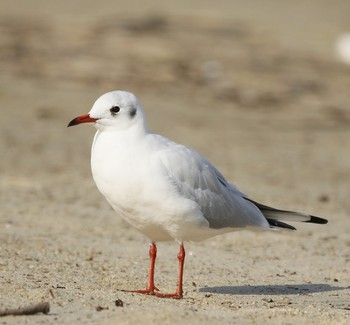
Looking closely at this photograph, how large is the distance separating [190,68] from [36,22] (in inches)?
182

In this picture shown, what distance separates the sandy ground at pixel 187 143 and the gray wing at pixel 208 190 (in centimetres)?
49

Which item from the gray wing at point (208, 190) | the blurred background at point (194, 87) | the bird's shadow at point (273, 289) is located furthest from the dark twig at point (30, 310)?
the blurred background at point (194, 87)

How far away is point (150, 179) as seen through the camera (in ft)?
18.7

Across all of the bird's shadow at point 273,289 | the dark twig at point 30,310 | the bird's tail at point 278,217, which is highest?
the bird's tail at point 278,217

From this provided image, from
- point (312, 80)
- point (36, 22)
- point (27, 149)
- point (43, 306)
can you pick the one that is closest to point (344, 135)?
point (312, 80)

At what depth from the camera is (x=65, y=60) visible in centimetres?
1872

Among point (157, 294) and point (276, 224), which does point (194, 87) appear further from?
point (157, 294)

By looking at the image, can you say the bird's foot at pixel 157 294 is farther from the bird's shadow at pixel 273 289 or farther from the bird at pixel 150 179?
the bird's shadow at pixel 273 289

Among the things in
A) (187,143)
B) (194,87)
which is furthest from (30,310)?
(194,87)

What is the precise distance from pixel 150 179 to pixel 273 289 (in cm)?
141

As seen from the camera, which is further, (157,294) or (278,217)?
(278,217)

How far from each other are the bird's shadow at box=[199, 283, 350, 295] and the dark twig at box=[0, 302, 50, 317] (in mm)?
1594

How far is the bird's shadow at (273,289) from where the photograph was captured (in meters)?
6.34

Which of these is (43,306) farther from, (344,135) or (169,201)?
(344,135)
